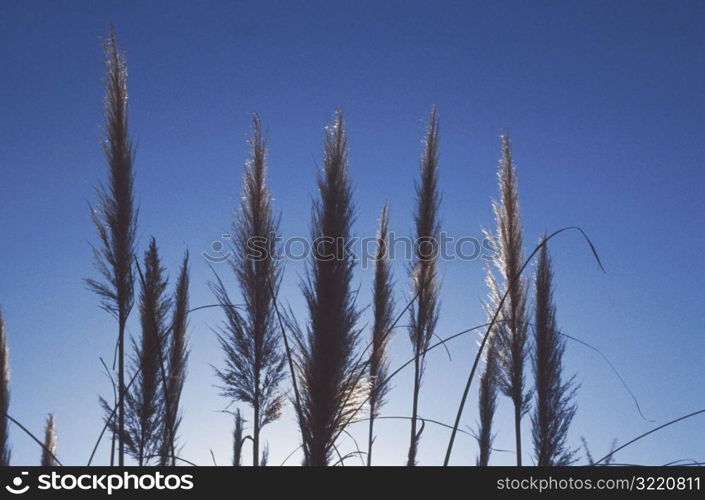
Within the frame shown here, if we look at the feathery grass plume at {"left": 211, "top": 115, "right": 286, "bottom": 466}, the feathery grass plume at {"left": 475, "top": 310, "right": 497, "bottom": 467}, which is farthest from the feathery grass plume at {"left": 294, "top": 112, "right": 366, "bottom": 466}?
the feathery grass plume at {"left": 475, "top": 310, "right": 497, "bottom": 467}

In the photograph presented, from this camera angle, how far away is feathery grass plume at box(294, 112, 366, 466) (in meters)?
2.38

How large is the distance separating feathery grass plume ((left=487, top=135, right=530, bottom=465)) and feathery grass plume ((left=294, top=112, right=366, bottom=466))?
86.4 inches

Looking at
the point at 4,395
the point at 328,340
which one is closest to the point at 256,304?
the point at 328,340

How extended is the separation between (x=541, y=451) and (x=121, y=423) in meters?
3.16

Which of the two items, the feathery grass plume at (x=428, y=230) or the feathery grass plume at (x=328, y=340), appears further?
the feathery grass plume at (x=428, y=230)

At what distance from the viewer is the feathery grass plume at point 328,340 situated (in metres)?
2.38

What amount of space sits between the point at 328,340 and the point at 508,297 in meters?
2.44

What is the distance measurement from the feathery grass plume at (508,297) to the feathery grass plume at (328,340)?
2.19 metres

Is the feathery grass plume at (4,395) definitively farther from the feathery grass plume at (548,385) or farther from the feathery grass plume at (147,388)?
the feathery grass plume at (548,385)

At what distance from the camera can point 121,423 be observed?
11.7 ft

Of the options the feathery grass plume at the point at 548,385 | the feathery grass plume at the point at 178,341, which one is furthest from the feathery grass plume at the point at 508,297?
the feathery grass plume at the point at 178,341
